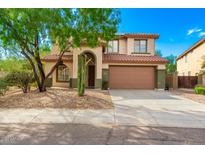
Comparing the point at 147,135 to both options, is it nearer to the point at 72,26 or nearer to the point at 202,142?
the point at 202,142

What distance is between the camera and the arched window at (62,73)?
59.3ft

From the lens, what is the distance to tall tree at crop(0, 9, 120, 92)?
26.7 feet

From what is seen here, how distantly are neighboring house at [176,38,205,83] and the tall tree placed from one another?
14156 mm

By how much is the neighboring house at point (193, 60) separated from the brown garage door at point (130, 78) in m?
6.56

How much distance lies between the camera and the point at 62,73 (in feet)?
59.8

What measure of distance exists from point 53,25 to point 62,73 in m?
9.84

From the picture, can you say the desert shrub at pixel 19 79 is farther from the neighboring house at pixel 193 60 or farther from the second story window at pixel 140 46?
the neighboring house at pixel 193 60

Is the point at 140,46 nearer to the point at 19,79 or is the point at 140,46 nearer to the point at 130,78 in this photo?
the point at 130,78

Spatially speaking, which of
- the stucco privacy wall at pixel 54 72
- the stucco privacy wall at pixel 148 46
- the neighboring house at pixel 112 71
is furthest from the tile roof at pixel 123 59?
the stucco privacy wall at pixel 148 46

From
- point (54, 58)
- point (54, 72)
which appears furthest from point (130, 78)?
point (54, 58)

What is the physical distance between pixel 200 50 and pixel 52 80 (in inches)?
757


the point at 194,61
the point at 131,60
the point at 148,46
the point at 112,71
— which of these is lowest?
the point at 112,71

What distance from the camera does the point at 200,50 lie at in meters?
21.3
